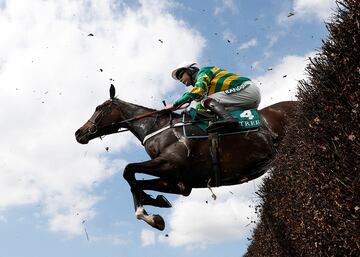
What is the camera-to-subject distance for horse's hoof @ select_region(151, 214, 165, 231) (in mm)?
7922

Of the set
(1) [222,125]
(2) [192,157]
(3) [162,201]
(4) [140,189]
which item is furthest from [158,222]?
(1) [222,125]

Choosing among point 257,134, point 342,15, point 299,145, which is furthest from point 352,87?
point 257,134

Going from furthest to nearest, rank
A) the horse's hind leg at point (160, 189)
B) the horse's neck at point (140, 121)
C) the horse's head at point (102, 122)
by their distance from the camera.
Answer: the horse's head at point (102, 122), the horse's neck at point (140, 121), the horse's hind leg at point (160, 189)

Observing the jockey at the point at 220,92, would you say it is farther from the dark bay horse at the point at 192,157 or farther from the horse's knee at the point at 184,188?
the horse's knee at the point at 184,188

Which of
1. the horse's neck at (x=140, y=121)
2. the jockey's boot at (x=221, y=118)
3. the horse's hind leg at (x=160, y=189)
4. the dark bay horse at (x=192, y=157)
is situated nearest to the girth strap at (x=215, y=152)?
the dark bay horse at (x=192, y=157)

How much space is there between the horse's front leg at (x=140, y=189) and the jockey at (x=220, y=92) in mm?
1192

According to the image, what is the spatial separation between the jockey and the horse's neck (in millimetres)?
353

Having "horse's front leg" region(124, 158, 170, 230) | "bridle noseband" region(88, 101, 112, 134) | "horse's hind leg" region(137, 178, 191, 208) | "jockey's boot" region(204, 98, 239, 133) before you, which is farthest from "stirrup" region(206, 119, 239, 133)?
"bridle noseband" region(88, 101, 112, 134)

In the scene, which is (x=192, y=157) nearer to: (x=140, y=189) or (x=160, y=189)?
(x=160, y=189)

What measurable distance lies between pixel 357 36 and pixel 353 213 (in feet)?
6.93

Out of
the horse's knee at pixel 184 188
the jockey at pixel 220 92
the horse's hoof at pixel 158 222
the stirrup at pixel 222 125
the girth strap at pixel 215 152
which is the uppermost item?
the jockey at pixel 220 92

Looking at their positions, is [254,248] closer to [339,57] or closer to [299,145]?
[299,145]

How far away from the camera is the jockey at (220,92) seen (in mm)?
8133

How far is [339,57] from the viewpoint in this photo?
5.82m
